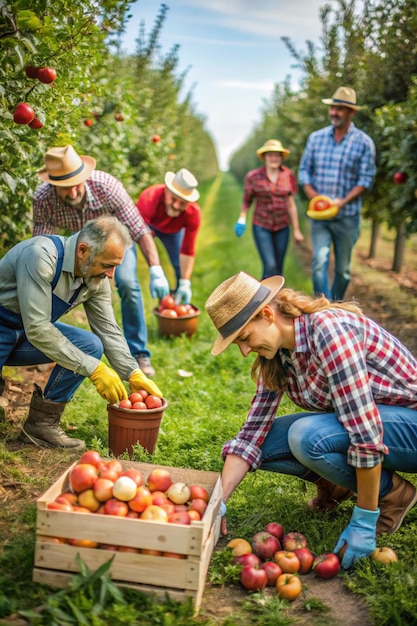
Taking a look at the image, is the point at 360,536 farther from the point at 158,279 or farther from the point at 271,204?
the point at 271,204

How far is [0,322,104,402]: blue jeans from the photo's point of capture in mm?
4090

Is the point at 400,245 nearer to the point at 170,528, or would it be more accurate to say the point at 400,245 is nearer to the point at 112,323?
the point at 112,323

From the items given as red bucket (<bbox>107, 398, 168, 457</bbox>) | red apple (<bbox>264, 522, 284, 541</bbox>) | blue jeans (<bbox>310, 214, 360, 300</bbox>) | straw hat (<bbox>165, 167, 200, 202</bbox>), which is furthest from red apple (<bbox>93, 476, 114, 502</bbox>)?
blue jeans (<bbox>310, 214, 360, 300</bbox>)

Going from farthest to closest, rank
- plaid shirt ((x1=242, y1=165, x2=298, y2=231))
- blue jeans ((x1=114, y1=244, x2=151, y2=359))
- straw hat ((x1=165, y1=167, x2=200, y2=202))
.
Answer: plaid shirt ((x1=242, y1=165, x2=298, y2=231)) < straw hat ((x1=165, y1=167, x2=200, y2=202)) < blue jeans ((x1=114, y1=244, x2=151, y2=359))

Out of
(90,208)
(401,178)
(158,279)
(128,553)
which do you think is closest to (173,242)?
(158,279)

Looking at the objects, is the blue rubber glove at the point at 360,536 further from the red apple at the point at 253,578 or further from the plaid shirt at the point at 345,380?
the red apple at the point at 253,578

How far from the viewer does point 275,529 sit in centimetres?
325

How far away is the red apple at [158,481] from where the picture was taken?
3123 millimetres

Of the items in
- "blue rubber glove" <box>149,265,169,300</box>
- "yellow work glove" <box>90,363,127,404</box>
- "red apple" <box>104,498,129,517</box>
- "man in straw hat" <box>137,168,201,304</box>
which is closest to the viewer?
"red apple" <box>104,498,129,517</box>

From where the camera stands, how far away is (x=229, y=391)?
5.52 meters

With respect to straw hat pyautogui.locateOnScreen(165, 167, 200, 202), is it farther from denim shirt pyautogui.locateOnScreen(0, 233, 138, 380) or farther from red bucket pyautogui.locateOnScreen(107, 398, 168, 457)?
red bucket pyautogui.locateOnScreen(107, 398, 168, 457)

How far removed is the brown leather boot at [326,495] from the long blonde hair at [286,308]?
64cm

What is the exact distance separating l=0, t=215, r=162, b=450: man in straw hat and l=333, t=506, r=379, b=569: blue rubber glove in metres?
1.46

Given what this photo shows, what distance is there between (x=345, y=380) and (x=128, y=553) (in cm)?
111
